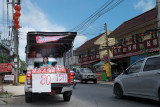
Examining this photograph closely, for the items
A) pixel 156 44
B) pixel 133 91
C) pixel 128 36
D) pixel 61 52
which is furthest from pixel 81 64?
pixel 133 91

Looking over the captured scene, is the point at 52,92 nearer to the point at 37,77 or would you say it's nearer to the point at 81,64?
the point at 37,77

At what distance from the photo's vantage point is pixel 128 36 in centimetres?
3023

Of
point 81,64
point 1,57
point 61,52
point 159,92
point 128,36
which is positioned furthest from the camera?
point 81,64

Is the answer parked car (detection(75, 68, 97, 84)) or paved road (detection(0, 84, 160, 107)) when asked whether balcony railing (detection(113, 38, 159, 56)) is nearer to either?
parked car (detection(75, 68, 97, 84))

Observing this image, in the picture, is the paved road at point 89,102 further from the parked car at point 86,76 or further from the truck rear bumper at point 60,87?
the parked car at point 86,76

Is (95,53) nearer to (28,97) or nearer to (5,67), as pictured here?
(5,67)

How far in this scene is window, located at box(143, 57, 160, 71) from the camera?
6.93m

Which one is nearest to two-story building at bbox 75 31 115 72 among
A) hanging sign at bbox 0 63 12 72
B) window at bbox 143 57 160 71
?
hanging sign at bbox 0 63 12 72

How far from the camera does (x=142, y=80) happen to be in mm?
7430

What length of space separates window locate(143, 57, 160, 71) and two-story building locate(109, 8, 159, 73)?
1473 centimetres

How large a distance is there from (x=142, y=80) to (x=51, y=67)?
3.48m

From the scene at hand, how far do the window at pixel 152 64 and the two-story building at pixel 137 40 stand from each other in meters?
14.7

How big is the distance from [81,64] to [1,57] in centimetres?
2096

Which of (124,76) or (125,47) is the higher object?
(125,47)
